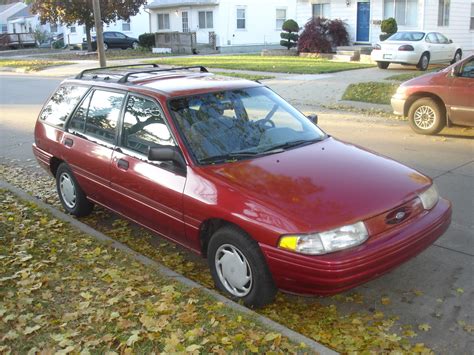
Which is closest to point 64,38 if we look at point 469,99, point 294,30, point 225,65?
point 294,30

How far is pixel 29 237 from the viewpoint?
Result: 5309mm

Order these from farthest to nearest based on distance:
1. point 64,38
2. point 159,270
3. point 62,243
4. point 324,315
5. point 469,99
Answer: point 64,38
point 469,99
point 62,243
point 159,270
point 324,315

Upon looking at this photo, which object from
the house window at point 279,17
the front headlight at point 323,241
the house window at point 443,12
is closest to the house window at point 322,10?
the house window at point 443,12

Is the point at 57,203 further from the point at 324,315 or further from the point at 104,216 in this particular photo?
the point at 324,315

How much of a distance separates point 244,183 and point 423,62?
17.6 metres

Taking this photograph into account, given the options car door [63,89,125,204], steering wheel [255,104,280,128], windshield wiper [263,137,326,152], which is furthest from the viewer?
car door [63,89,125,204]

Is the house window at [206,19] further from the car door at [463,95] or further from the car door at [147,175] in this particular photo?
the car door at [147,175]

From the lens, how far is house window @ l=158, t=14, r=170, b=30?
38.6 meters

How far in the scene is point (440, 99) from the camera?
9250 millimetres

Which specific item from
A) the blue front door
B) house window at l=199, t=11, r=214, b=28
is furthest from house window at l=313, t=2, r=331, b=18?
house window at l=199, t=11, r=214, b=28

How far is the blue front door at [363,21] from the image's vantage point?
26875mm

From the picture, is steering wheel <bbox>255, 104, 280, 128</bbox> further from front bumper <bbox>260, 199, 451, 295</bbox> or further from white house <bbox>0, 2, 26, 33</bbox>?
white house <bbox>0, 2, 26, 33</bbox>

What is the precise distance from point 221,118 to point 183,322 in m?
1.87

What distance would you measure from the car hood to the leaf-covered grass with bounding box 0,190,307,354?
83cm
